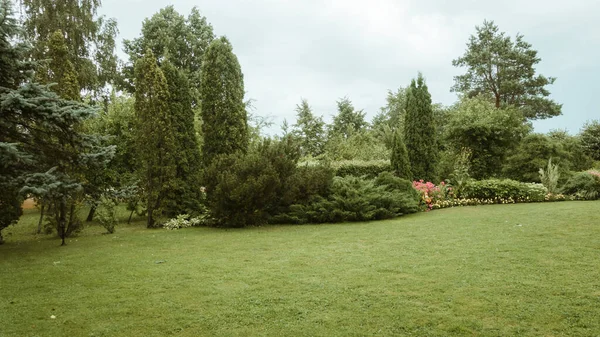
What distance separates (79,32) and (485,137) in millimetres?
20674

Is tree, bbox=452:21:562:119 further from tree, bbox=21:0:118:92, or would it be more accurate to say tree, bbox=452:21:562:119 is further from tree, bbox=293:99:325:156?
tree, bbox=21:0:118:92

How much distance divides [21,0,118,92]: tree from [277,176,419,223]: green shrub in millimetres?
14187

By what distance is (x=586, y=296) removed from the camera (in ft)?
12.9

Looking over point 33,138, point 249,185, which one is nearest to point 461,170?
point 249,185

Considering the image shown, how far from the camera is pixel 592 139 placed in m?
22.9

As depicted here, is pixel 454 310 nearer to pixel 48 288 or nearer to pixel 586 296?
pixel 586 296

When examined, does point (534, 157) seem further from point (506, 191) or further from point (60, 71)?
point (60, 71)

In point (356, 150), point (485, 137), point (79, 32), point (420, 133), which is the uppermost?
point (79, 32)

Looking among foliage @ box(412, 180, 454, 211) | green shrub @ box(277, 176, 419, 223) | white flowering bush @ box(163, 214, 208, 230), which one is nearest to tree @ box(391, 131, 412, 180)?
foliage @ box(412, 180, 454, 211)

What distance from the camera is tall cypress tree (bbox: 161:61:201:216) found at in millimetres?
10477

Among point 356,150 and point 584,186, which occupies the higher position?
point 356,150

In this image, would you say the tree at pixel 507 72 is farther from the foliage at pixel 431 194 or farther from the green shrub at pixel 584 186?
the foliage at pixel 431 194

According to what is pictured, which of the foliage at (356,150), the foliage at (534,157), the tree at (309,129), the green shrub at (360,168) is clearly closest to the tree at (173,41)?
the tree at (309,129)

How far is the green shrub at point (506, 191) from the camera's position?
504 inches
